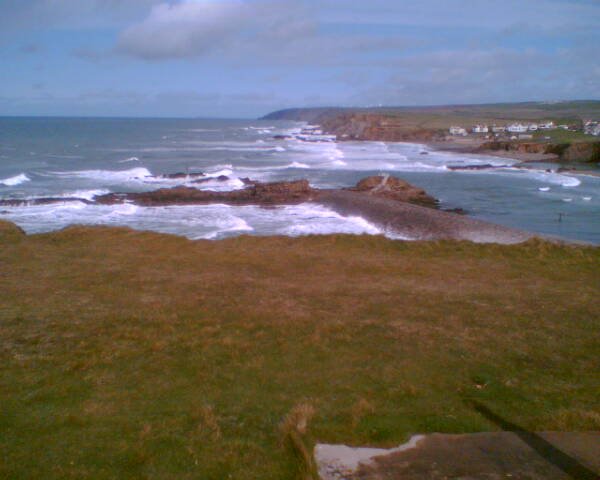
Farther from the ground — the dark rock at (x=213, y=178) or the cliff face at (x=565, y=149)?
the cliff face at (x=565, y=149)

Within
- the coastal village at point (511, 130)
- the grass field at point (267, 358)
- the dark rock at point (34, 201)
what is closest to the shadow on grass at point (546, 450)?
the grass field at point (267, 358)

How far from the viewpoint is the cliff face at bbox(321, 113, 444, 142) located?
332 feet

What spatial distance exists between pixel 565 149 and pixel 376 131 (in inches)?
1770

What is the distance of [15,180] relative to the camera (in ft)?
146

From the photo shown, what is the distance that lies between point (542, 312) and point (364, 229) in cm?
1724

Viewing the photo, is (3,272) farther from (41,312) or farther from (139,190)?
(139,190)

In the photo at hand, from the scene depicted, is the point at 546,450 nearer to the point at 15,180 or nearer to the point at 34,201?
the point at 34,201

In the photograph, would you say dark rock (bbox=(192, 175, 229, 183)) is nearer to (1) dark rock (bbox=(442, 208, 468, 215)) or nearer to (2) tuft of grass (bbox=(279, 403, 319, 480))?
(1) dark rock (bbox=(442, 208, 468, 215))

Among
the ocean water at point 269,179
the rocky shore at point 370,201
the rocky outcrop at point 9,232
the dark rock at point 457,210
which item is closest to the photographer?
the rocky outcrop at point 9,232

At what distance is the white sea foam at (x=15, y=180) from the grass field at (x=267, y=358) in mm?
31681

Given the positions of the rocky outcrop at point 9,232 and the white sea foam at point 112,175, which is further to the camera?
the white sea foam at point 112,175

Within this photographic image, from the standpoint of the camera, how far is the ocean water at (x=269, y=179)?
28.8 meters

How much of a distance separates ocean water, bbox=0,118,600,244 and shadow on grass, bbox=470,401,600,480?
65.2 feet

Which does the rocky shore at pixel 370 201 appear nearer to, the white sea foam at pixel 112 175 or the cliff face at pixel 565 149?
the white sea foam at pixel 112 175
